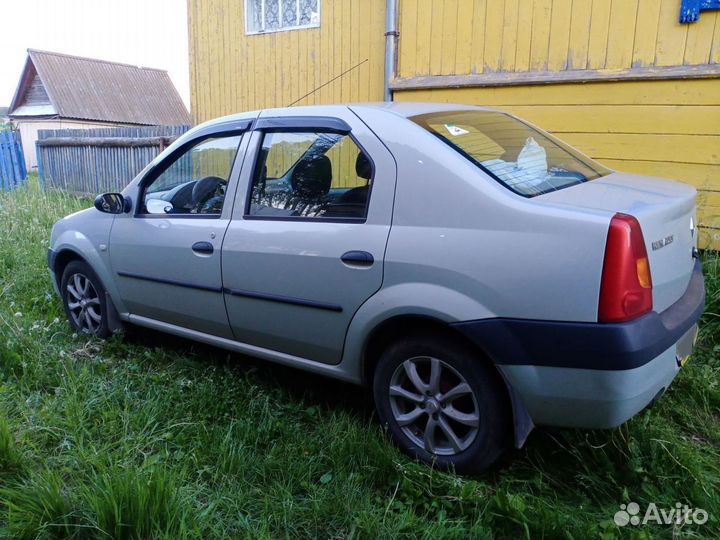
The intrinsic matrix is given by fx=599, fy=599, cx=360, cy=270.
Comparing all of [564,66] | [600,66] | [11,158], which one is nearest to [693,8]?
[600,66]

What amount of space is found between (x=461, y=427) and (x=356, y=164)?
1.35 metres

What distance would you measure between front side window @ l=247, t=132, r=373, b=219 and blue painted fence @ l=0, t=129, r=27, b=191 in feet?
48.8

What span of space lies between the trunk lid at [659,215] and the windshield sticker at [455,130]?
0.58m

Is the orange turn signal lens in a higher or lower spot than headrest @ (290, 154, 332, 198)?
lower

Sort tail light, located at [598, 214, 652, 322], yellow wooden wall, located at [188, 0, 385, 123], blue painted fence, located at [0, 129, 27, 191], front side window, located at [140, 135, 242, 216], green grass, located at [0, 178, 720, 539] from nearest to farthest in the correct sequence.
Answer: tail light, located at [598, 214, 652, 322], green grass, located at [0, 178, 720, 539], front side window, located at [140, 135, 242, 216], yellow wooden wall, located at [188, 0, 385, 123], blue painted fence, located at [0, 129, 27, 191]

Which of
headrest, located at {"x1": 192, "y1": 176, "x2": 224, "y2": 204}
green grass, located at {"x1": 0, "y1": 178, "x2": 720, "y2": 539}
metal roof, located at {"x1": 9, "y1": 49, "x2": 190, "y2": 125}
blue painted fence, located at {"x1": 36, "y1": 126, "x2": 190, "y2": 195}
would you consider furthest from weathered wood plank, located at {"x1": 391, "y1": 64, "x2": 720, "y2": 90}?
metal roof, located at {"x1": 9, "y1": 49, "x2": 190, "y2": 125}

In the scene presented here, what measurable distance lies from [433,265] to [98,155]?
11.0 meters

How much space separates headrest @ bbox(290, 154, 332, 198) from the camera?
3.13 meters

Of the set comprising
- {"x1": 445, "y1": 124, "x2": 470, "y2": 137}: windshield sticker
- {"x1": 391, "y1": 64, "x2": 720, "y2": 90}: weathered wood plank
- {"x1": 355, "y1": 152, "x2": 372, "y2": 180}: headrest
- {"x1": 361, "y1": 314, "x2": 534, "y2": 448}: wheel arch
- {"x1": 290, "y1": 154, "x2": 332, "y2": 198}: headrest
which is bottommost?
{"x1": 361, "y1": 314, "x2": 534, "y2": 448}: wheel arch

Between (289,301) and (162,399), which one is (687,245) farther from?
(162,399)

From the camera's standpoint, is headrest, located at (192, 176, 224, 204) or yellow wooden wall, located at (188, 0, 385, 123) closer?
headrest, located at (192, 176, 224, 204)

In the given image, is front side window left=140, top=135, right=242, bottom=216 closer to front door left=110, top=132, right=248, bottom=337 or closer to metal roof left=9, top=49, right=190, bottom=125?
front door left=110, top=132, right=248, bottom=337

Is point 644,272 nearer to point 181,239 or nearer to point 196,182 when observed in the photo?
point 181,239

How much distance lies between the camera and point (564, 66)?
18.2 feet
